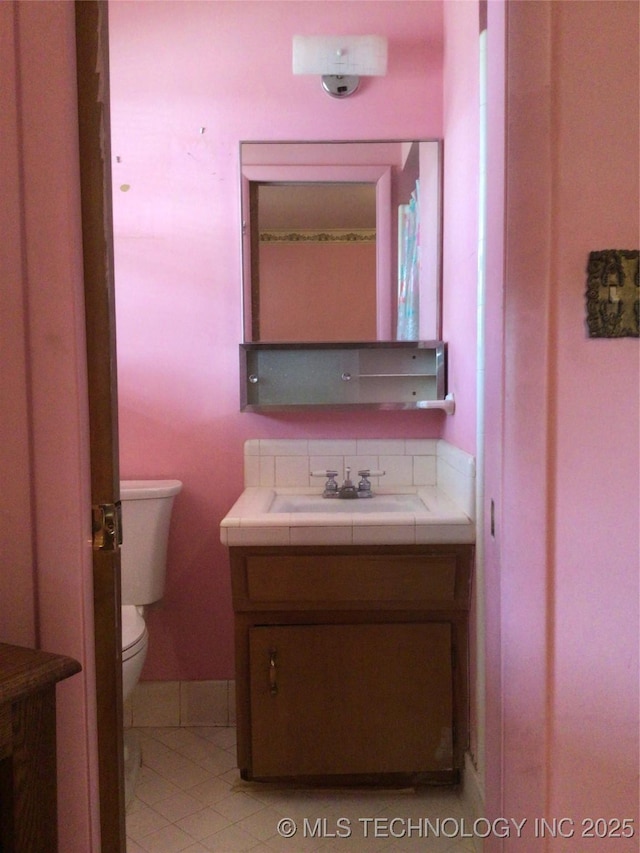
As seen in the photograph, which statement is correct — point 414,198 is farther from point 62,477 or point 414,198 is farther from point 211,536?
point 62,477

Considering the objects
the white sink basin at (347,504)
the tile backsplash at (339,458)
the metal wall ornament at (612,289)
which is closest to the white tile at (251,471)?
the tile backsplash at (339,458)

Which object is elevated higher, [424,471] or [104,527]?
[104,527]

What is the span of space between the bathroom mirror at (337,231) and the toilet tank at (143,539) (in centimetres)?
62

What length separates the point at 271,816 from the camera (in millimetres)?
1779

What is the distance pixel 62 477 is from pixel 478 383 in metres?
1.11

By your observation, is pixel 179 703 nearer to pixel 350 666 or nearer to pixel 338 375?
pixel 350 666

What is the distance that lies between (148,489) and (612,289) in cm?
156

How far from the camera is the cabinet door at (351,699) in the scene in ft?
5.72

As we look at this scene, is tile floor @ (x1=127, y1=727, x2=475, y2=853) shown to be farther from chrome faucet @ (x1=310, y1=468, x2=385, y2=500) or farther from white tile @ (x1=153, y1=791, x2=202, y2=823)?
chrome faucet @ (x1=310, y1=468, x2=385, y2=500)

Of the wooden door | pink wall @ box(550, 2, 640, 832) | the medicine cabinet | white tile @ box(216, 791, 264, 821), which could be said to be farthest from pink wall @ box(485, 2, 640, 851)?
the medicine cabinet

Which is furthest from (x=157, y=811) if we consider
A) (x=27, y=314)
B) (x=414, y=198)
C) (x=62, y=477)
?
(x=414, y=198)

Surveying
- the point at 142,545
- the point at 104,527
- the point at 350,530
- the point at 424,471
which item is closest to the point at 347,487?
the point at 424,471

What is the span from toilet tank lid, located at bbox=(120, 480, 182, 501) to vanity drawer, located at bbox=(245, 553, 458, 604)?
49cm

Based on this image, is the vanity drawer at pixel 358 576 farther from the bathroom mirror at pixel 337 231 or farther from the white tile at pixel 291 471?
the bathroom mirror at pixel 337 231
